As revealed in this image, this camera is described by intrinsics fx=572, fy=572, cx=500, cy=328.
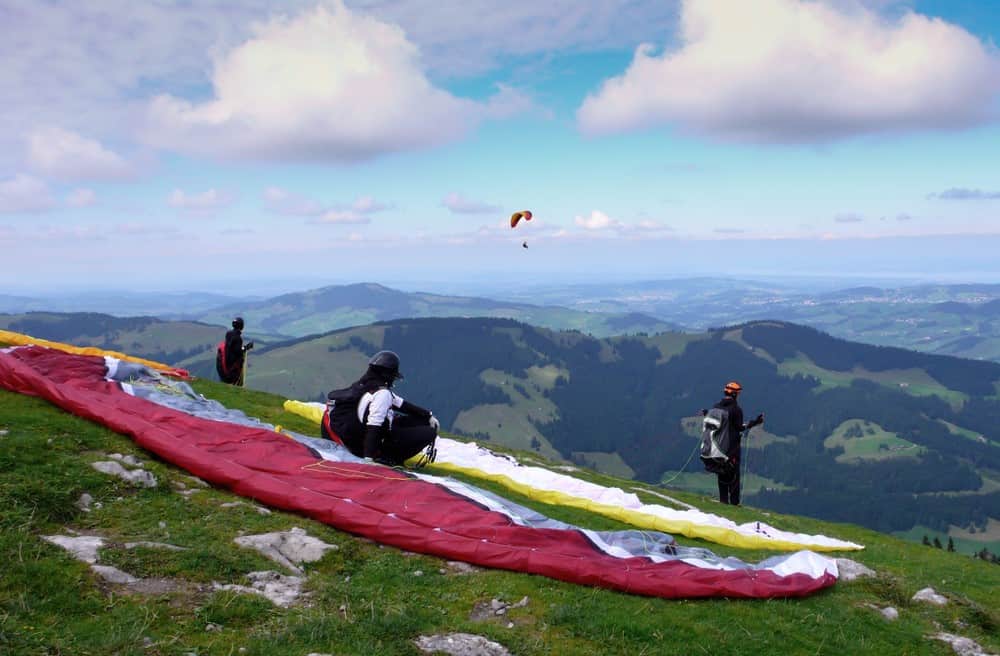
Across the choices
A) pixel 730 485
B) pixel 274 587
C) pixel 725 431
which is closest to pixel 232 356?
pixel 274 587

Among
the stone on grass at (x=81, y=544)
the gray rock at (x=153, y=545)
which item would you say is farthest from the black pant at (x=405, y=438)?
the stone on grass at (x=81, y=544)

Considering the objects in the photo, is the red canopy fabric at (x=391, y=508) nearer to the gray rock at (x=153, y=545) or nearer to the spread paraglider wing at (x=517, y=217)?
the gray rock at (x=153, y=545)

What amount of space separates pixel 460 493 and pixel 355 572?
324cm

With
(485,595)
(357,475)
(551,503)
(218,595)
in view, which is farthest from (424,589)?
(551,503)

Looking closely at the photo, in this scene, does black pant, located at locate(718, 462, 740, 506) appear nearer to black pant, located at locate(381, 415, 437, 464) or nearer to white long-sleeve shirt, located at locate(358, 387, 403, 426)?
black pant, located at locate(381, 415, 437, 464)

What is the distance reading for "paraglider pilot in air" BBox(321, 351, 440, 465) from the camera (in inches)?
555

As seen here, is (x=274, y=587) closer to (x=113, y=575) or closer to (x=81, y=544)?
(x=113, y=575)

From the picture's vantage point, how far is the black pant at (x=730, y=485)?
23266mm

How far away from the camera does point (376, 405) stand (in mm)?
14055

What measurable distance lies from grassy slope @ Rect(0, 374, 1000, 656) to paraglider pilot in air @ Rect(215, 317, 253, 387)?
15.4 m

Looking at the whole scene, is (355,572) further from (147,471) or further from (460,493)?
(147,471)

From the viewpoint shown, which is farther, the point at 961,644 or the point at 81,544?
the point at 961,644

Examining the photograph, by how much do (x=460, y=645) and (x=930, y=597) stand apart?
407 inches

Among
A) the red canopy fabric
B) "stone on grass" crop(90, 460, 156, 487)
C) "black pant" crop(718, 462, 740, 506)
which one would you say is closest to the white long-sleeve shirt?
the red canopy fabric
